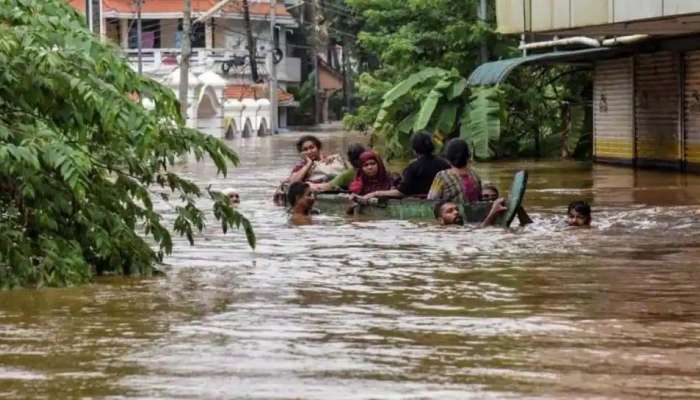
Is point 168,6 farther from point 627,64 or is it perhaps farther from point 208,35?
point 627,64

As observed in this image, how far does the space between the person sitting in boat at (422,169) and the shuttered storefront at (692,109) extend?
36.4 feet

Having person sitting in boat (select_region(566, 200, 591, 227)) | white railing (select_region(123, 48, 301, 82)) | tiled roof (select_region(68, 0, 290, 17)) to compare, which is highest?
tiled roof (select_region(68, 0, 290, 17))

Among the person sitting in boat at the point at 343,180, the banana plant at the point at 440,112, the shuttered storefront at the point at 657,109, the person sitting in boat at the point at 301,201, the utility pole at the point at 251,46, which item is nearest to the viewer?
the person sitting in boat at the point at 301,201

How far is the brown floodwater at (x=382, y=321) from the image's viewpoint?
7.18m

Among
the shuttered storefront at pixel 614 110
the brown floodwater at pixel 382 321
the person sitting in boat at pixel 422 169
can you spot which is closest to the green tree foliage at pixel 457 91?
the shuttered storefront at pixel 614 110

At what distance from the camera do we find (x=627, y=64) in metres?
31.3

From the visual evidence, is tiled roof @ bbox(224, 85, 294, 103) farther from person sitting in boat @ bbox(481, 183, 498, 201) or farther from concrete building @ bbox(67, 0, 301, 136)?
person sitting in boat @ bbox(481, 183, 498, 201)

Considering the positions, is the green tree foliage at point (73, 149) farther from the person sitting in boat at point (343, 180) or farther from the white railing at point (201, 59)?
the white railing at point (201, 59)

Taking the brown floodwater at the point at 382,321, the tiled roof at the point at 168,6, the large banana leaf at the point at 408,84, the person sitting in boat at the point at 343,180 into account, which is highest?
the tiled roof at the point at 168,6

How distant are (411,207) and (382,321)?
8153 millimetres

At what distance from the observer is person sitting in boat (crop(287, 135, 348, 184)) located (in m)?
19.8

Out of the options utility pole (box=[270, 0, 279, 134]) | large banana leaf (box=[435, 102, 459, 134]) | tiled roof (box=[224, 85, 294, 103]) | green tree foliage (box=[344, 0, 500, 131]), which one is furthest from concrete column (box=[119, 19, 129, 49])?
large banana leaf (box=[435, 102, 459, 134])

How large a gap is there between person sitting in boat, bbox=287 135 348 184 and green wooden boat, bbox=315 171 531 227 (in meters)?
0.82

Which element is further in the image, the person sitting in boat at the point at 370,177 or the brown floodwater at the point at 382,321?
the person sitting in boat at the point at 370,177
